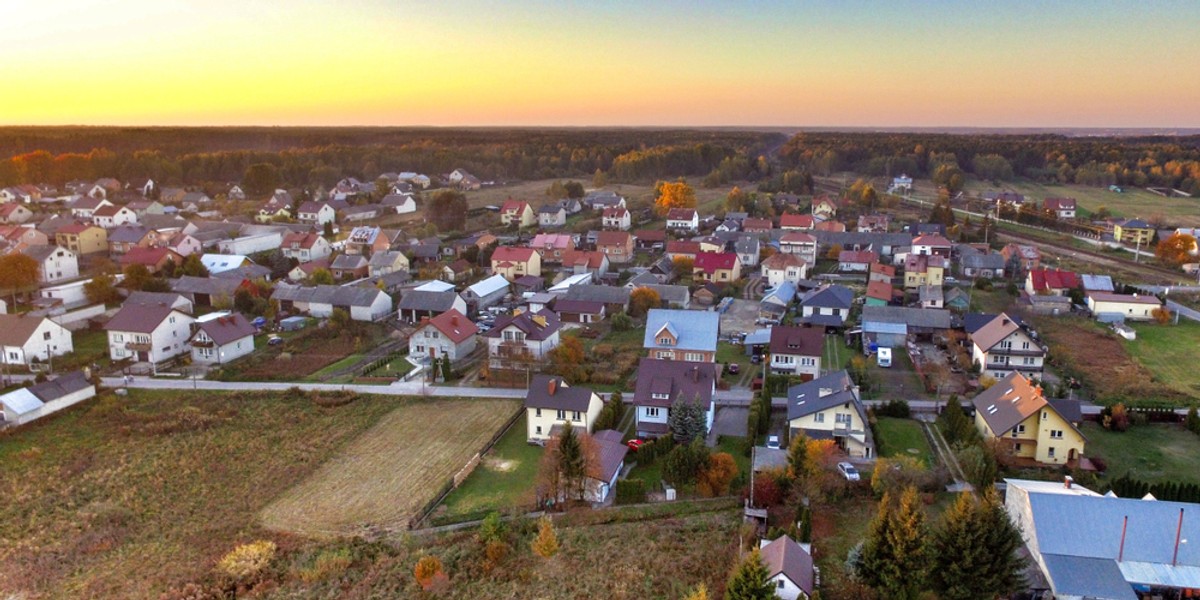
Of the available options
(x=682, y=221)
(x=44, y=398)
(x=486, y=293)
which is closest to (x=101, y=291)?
(x=44, y=398)

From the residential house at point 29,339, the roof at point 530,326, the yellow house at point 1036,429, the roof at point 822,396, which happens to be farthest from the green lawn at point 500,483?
the residential house at point 29,339

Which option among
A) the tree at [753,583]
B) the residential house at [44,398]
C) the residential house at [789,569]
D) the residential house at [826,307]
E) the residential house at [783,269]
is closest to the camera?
the tree at [753,583]

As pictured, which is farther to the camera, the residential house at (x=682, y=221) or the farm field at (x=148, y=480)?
the residential house at (x=682, y=221)

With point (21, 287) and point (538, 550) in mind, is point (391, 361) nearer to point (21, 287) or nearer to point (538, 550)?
point (538, 550)

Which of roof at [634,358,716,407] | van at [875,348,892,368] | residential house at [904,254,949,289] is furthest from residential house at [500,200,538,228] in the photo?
roof at [634,358,716,407]

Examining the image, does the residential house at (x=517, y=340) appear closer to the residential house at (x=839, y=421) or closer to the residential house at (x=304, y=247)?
the residential house at (x=839, y=421)

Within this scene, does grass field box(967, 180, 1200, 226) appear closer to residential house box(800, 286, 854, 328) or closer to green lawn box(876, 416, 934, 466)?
residential house box(800, 286, 854, 328)

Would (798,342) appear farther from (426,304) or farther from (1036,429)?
(426,304)

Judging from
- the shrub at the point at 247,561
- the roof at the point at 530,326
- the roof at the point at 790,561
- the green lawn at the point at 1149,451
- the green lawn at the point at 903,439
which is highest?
the roof at the point at 530,326

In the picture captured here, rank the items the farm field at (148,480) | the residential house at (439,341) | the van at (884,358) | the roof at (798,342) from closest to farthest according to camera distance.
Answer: the farm field at (148,480)
the roof at (798,342)
the van at (884,358)
the residential house at (439,341)
